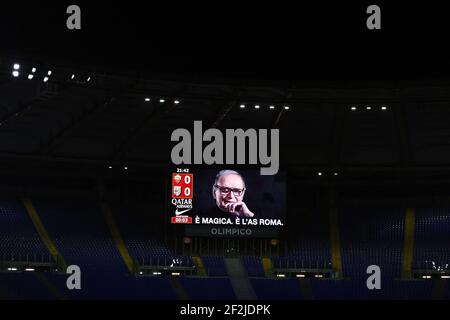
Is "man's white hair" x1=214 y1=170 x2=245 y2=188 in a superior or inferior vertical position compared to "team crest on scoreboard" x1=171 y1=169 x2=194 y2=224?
superior

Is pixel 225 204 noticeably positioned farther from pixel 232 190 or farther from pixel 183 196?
pixel 183 196

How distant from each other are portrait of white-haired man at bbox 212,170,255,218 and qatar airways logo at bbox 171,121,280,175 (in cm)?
47

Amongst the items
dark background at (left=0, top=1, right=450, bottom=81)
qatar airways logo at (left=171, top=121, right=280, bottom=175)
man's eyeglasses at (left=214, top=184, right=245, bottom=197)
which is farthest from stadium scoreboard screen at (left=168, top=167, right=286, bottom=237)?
dark background at (left=0, top=1, right=450, bottom=81)

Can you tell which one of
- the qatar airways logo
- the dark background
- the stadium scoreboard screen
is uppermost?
the dark background

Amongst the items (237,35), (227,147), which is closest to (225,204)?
(227,147)

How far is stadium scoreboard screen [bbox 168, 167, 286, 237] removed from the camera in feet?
74.4

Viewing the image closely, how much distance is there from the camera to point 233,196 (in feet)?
74.7

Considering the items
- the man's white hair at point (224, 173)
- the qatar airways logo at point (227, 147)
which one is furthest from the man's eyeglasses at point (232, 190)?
the qatar airways logo at point (227, 147)

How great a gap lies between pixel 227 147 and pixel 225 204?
1721 mm

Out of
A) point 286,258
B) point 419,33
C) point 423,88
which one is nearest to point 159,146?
point 286,258

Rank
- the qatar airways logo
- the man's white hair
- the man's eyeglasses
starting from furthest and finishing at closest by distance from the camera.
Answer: the qatar airways logo, the man's eyeglasses, the man's white hair

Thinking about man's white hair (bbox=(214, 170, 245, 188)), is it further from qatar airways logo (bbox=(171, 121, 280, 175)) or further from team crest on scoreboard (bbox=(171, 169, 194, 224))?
team crest on scoreboard (bbox=(171, 169, 194, 224))

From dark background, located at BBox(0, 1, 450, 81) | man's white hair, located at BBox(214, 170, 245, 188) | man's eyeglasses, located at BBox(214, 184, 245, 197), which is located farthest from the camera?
man's eyeglasses, located at BBox(214, 184, 245, 197)

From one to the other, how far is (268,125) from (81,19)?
8.64 meters
